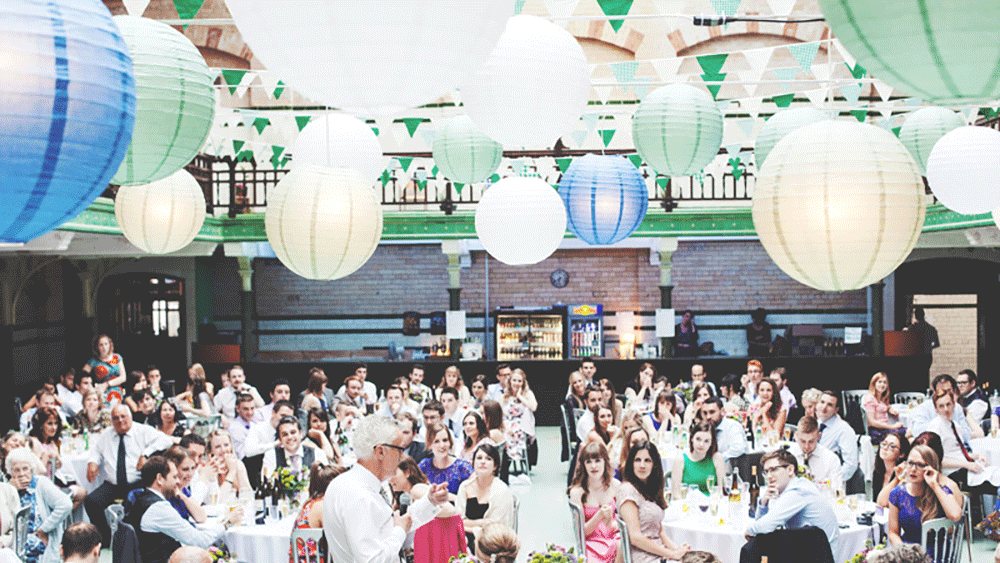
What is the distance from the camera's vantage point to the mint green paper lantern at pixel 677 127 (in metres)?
4.62

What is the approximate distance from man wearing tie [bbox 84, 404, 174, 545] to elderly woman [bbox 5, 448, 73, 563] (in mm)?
879

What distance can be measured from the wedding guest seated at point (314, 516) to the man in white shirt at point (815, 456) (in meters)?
3.07

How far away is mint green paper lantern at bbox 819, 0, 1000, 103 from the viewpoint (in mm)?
1592

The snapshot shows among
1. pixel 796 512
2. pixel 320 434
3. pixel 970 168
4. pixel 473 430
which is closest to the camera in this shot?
pixel 970 168

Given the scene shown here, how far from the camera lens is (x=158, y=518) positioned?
4.72m

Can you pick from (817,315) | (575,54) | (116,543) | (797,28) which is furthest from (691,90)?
(817,315)

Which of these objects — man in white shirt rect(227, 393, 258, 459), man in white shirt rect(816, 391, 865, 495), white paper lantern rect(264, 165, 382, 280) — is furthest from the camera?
man in white shirt rect(227, 393, 258, 459)

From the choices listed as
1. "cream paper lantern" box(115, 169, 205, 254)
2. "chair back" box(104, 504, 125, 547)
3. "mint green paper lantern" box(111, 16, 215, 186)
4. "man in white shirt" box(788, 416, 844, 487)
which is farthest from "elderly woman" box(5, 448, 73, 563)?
"man in white shirt" box(788, 416, 844, 487)

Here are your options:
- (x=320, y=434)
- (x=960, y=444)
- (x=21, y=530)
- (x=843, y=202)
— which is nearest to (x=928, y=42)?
(x=843, y=202)

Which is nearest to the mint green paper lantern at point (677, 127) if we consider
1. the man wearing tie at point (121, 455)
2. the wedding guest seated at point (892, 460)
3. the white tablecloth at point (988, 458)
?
the wedding guest seated at point (892, 460)

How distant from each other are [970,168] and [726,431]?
11.8 feet

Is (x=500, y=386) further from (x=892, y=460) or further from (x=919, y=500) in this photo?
(x=919, y=500)

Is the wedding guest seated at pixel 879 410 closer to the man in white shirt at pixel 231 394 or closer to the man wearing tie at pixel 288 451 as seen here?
the man wearing tie at pixel 288 451

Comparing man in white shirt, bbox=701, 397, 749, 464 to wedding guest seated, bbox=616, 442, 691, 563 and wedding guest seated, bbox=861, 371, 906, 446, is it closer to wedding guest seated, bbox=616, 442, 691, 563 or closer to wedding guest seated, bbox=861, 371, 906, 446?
wedding guest seated, bbox=861, 371, 906, 446
